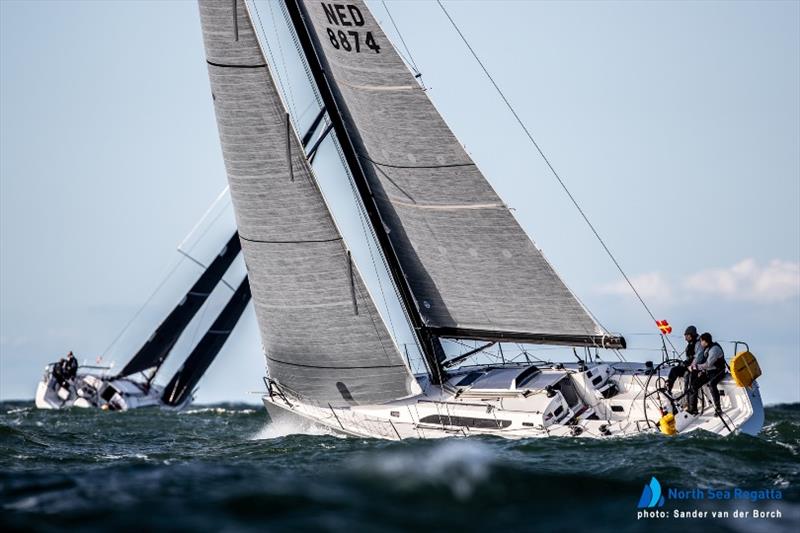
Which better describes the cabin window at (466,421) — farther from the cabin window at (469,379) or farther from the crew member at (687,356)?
the crew member at (687,356)

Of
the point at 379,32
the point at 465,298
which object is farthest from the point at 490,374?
the point at 379,32

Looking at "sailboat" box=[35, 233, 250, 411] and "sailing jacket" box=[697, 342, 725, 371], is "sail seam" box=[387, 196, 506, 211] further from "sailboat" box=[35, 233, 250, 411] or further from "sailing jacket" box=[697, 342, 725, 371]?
"sailboat" box=[35, 233, 250, 411]

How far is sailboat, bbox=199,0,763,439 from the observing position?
1631 cm

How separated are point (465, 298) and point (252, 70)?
16.7 feet

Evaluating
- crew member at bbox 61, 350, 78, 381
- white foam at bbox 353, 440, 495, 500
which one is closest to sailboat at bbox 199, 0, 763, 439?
white foam at bbox 353, 440, 495, 500

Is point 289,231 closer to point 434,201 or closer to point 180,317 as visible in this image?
point 434,201

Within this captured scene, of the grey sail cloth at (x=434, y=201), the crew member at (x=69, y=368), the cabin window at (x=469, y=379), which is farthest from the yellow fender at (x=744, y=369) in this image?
the crew member at (x=69, y=368)

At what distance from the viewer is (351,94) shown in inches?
672

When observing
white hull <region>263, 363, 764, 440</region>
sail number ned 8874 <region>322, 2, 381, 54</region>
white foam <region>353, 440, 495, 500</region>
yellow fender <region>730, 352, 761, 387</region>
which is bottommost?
white foam <region>353, 440, 495, 500</region>

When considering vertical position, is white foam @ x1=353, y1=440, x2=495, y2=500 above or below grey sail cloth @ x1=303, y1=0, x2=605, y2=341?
below

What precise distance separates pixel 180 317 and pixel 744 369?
883 inches

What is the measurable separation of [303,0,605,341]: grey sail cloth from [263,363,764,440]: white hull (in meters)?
1.03

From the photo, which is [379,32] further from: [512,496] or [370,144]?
[512,496]

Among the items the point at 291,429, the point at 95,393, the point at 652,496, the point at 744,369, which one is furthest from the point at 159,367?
the point at 652,496
